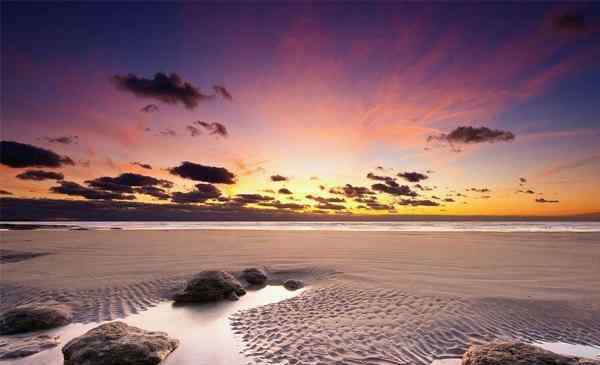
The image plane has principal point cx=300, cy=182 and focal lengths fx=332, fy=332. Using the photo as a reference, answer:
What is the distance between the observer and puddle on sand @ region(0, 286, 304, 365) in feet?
20.4

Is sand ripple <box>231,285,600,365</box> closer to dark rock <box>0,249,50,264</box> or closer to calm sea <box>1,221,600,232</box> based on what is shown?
dark rock <box>0,249,50,264</box>

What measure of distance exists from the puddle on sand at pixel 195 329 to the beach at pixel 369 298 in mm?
374

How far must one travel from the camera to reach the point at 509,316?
27.2 ft

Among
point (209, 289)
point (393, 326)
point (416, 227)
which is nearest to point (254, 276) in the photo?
point (209, 289)

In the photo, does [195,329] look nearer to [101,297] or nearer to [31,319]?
[31,319]

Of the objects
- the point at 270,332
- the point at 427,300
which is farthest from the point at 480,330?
the point at 270,332

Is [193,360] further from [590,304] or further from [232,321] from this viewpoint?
[590,304]

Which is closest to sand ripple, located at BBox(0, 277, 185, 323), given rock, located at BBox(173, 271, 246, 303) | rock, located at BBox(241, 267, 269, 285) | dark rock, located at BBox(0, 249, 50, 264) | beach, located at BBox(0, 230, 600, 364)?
beach, located at BBox(0, 230, 600, 364)

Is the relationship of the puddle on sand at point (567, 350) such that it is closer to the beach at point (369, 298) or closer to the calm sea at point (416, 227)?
the beach at point (369, 298)

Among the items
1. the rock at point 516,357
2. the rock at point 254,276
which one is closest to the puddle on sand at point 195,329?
the rock at point 254,276

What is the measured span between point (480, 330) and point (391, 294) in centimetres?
288

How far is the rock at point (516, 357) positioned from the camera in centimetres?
503

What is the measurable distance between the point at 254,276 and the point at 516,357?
892 centimetres

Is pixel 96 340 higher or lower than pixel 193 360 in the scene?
higher
